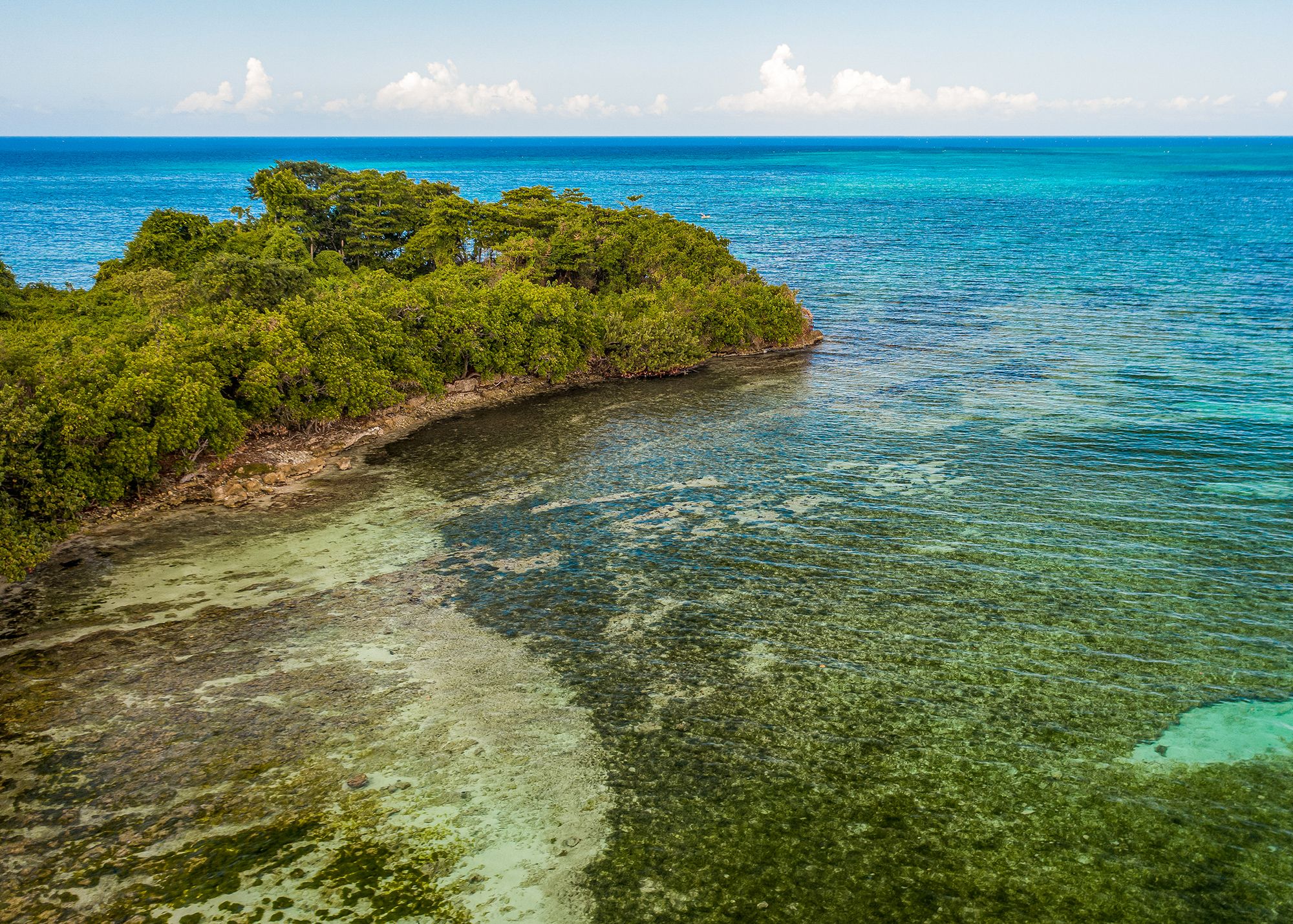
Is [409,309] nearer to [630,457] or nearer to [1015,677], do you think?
[630,457]

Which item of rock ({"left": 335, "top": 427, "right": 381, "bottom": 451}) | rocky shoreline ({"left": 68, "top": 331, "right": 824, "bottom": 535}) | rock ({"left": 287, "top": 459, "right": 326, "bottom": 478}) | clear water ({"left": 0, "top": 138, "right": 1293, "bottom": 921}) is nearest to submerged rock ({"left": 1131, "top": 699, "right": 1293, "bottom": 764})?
clear water ({"left": 0, "top": 138, "right": 1293, "bottom": 921})

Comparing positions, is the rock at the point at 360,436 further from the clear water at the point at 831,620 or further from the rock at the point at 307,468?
the clear water at the point at 831,620

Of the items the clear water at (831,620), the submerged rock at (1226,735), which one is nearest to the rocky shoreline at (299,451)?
the clear water at (831,620)

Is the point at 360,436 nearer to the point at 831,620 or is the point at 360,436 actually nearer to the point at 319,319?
the point at 319,319

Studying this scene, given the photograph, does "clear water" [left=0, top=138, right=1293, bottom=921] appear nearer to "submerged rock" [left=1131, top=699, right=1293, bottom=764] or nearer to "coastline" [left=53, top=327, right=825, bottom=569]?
"submerged rock" [left=1131, top=699, right=1293, bottom=764]

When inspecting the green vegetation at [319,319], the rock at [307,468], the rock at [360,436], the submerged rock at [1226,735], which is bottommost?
the submerged rock at [1226,735]
